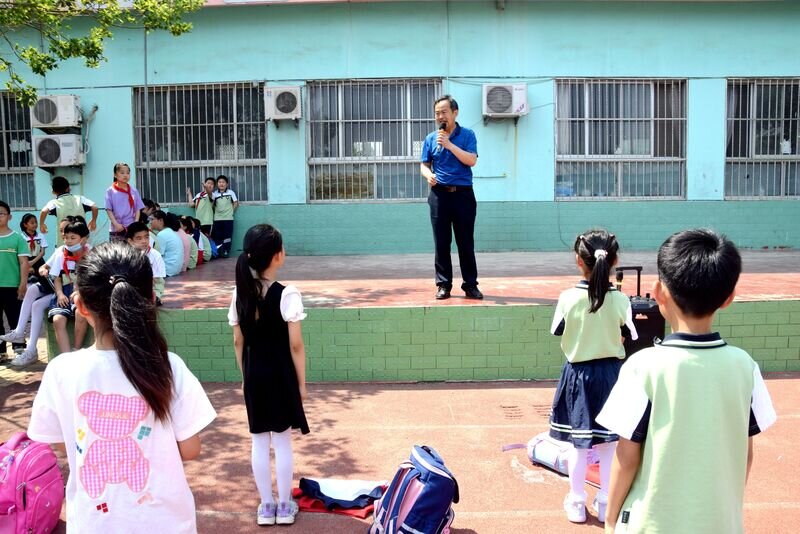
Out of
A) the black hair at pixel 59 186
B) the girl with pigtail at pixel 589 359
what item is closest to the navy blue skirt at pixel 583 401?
the girl with pigtail at pixel 589 359

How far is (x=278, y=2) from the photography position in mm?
10867

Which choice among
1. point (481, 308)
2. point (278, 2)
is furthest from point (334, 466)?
point (278, 2)

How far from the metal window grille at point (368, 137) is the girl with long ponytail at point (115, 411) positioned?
9.47 metres

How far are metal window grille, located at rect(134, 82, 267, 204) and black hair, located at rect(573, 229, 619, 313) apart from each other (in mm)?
8751

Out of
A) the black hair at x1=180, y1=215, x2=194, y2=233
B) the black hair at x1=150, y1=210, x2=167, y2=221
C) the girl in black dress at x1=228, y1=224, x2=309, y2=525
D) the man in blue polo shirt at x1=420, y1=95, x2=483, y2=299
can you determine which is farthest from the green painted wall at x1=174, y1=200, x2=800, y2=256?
the girl in black dress at x1=228, y1=224, x2=309, y2=525

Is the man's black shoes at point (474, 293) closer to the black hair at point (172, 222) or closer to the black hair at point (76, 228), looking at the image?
the black hair at point (76, 228)

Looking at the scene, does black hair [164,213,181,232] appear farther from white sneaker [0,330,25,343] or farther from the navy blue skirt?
the navy blue skirt

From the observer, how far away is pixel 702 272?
1842 millimetres

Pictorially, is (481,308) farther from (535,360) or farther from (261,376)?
(261,376)

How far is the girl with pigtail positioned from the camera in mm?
3330

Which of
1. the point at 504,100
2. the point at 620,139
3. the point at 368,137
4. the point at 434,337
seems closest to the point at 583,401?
the point at 434,337

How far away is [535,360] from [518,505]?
2.40 meters

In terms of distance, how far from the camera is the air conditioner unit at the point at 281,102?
1099cm

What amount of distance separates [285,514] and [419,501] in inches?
29.9
